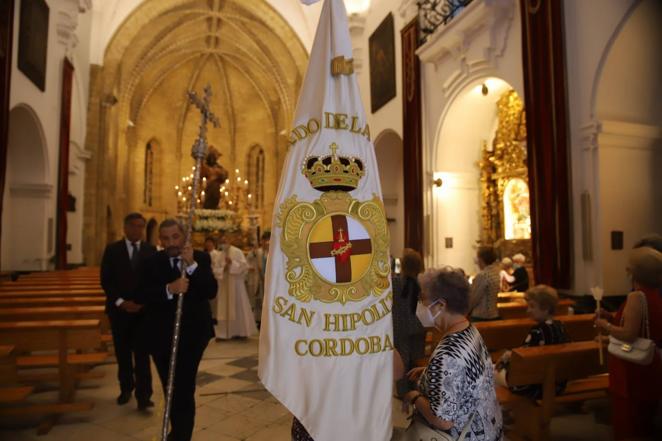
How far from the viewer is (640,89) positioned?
19.5 feet

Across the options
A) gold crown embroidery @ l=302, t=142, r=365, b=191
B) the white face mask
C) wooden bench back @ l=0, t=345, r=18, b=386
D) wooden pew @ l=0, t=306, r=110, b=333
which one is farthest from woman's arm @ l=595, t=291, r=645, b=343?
wooden pew @ l=0, t=306, r=110, b=333

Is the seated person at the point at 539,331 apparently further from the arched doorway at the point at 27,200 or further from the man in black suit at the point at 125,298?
the arched doorway at the point at 27,200

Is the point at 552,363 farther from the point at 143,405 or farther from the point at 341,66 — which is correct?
the point at 143,405

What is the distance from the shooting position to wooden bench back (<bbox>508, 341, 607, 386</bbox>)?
118 inches

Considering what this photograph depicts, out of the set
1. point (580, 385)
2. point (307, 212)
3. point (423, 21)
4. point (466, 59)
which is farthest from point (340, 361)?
point (423, 21)

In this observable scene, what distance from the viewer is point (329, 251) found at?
82.3 inches

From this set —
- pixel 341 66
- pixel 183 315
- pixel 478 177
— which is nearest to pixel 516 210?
pixel 478 177

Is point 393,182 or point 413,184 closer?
point 413,184

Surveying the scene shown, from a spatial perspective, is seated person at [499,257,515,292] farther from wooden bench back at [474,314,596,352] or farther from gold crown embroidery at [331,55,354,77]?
gold crown embroidery at [331,55,354,77]

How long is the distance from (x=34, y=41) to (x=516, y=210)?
9.97 metres

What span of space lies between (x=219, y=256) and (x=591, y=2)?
6220 millimetres

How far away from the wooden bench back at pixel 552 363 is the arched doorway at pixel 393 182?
28.5 ft

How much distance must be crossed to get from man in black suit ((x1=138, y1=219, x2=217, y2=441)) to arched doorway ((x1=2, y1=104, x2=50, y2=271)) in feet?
28.4

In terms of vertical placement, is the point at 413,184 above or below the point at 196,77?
below
